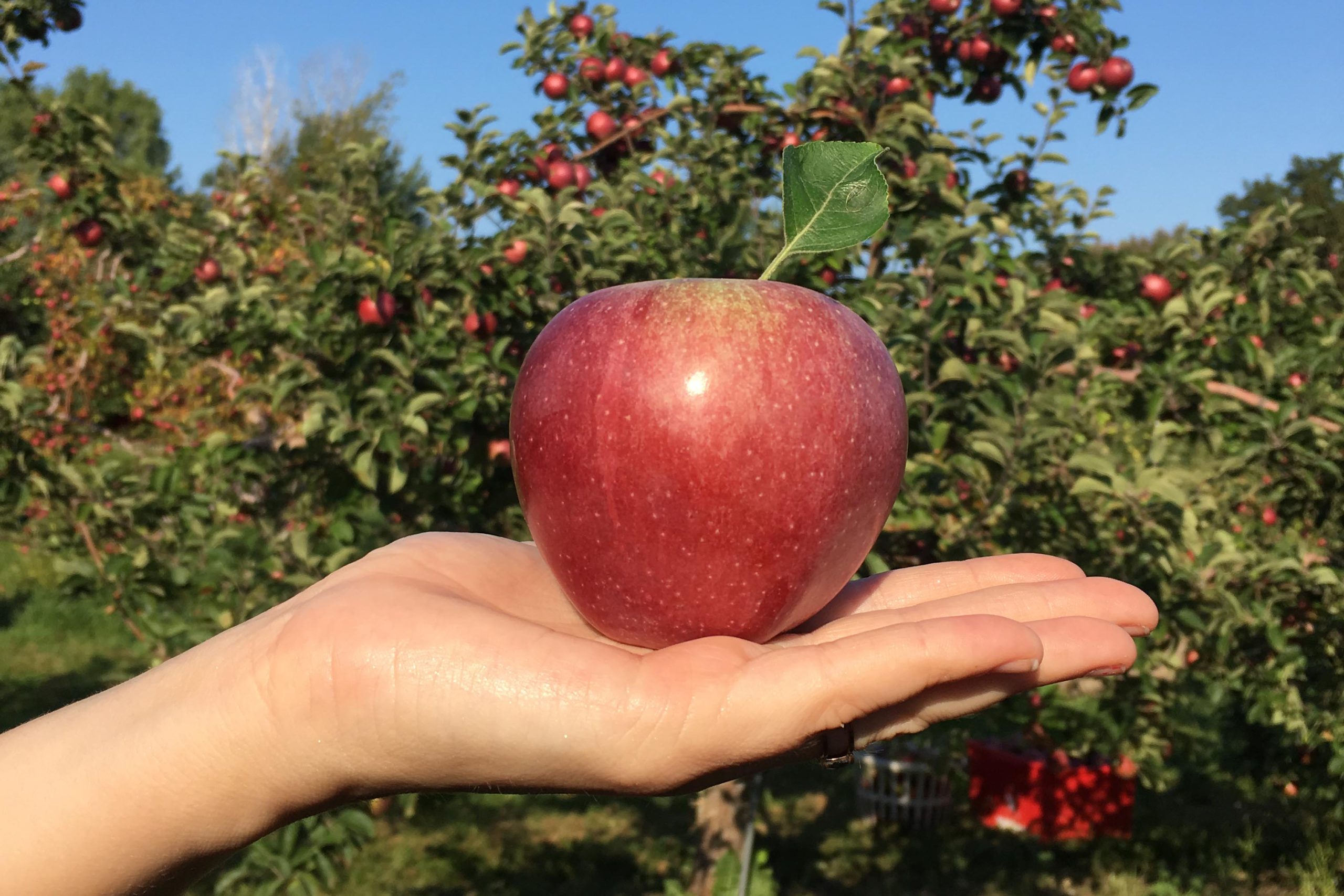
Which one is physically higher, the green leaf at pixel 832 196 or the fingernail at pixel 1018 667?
the green leaf at pixel 832 196

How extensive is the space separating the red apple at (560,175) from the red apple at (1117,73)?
7.10ft

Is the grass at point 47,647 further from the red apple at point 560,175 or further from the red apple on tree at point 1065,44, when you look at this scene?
the red apple on tree at point 1065,44

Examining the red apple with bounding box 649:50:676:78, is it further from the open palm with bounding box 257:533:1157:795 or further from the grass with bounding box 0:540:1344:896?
the open palm with bounding box 257:533:1157:795

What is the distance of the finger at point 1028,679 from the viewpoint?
1.22 metres

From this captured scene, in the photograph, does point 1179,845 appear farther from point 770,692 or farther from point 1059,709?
point 770,692

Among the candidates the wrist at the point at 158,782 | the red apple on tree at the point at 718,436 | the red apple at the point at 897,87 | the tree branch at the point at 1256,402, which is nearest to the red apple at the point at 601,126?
the red apple at the point at 897,87

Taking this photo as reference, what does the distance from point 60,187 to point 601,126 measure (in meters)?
2.09

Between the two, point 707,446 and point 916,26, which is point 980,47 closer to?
point 916,26

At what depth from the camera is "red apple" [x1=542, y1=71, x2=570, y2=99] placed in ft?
14.4

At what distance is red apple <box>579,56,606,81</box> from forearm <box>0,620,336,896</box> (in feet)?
11.5

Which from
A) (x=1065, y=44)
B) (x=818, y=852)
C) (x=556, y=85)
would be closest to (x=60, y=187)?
(x=556, y=85)

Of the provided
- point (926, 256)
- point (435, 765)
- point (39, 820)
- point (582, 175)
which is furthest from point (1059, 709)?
point (39, 820)

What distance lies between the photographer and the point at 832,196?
1.54 m

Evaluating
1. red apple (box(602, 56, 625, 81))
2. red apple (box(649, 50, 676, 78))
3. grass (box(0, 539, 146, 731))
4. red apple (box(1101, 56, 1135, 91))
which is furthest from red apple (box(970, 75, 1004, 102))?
grass (box(0, 539, 146, 731))
